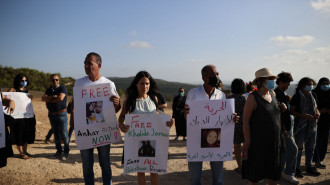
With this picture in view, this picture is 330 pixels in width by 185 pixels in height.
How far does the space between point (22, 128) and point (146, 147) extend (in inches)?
176

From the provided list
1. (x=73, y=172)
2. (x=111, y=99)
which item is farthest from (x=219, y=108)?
(x=73, y=172)

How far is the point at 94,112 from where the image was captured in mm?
3143

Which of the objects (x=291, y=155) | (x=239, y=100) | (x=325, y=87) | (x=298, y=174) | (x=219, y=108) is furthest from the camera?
(x=325, y=87)

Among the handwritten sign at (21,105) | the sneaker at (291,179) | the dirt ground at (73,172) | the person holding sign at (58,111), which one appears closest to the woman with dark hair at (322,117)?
the dirt ground at (73,172)

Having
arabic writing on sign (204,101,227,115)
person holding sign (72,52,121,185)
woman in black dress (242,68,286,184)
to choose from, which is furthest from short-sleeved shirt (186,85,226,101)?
person holding sign (72,52,121,185)

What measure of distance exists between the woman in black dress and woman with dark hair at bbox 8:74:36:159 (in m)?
5.35

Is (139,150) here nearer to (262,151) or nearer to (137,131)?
(137,131)

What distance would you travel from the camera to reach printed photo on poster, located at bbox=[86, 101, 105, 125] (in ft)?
10.3

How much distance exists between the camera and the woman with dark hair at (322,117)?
5.44 m

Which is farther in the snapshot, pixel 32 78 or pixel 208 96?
pixel 32 78

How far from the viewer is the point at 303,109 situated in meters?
4.76

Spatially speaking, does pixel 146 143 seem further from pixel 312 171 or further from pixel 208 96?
pixel 312 171

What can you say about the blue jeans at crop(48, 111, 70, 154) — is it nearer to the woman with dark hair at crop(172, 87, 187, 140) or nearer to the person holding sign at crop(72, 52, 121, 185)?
the person holding sign at crop(72, 52, 121, 185)

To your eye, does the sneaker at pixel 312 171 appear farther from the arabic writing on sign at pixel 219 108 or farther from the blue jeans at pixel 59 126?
the blue jeans at pixel 59 126
